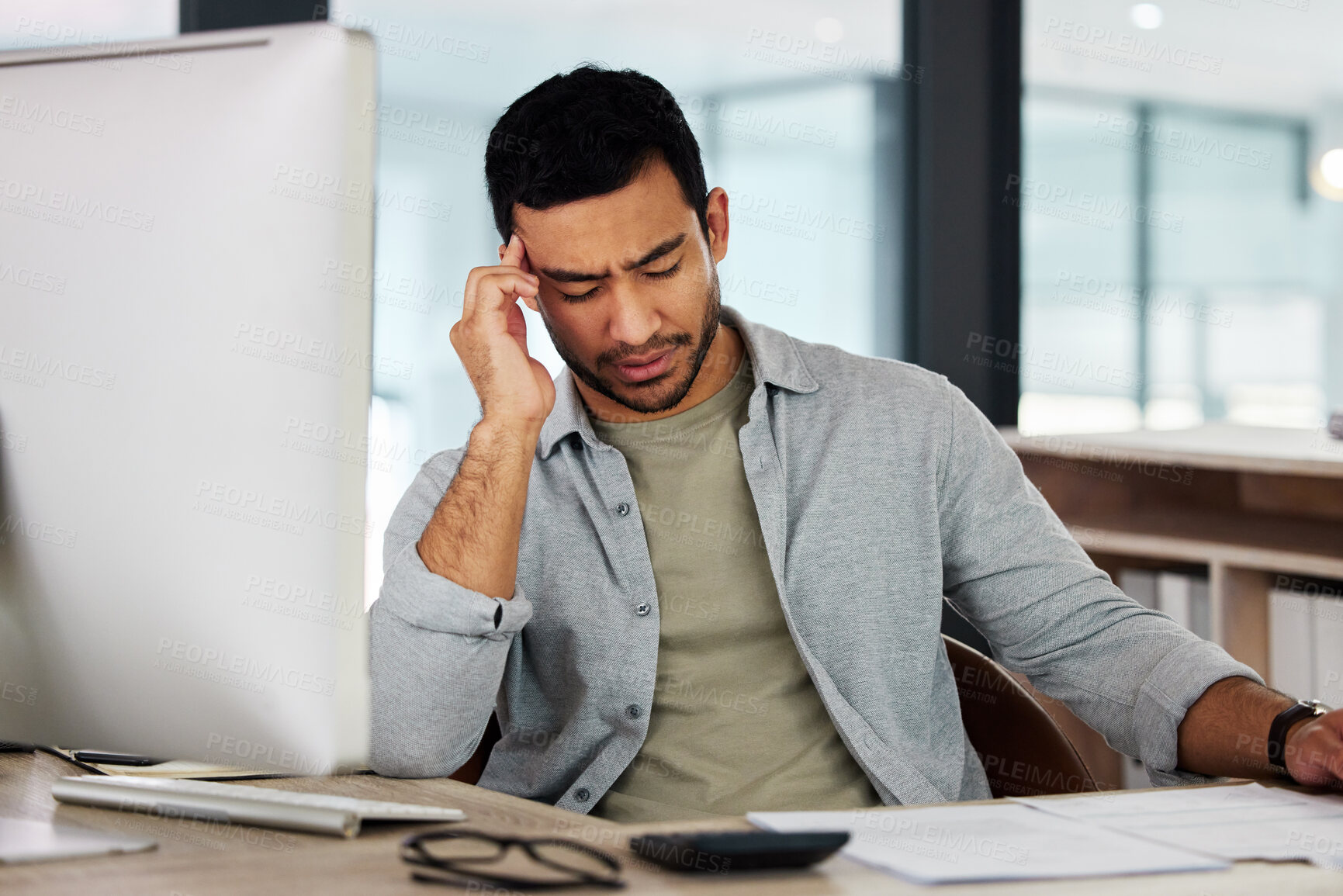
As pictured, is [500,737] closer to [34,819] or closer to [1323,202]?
[34,819]

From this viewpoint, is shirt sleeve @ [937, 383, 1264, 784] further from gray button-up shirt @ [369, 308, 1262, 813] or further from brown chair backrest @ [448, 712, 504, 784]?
brown chair backrest @ [448, 712, 504, 784]

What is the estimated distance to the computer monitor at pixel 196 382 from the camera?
2.44 ft

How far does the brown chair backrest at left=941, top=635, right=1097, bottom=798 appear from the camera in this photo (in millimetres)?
1369

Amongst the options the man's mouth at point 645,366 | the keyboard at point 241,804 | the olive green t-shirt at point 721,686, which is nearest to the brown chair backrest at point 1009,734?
the olive green t-shirt at point 721,686

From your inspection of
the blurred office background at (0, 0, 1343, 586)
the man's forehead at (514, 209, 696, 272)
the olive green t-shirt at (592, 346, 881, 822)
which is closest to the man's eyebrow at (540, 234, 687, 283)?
the man's forehead at (514, 209, 696, 272)

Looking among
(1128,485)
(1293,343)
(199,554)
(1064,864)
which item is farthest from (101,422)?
(1293,343)

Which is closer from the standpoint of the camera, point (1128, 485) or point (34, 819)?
point (34, 819)

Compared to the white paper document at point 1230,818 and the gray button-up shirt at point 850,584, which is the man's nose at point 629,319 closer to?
the gray button-up shirt at point 850,584

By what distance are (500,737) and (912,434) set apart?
0.59m

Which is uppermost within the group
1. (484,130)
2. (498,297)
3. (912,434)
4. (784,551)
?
(484,130)

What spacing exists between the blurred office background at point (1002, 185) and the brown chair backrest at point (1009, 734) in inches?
46.9

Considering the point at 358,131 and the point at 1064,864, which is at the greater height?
the point at 358,131

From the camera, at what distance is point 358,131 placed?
2.45ft

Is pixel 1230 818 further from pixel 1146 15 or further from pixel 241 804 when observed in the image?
pixel 1146 15
